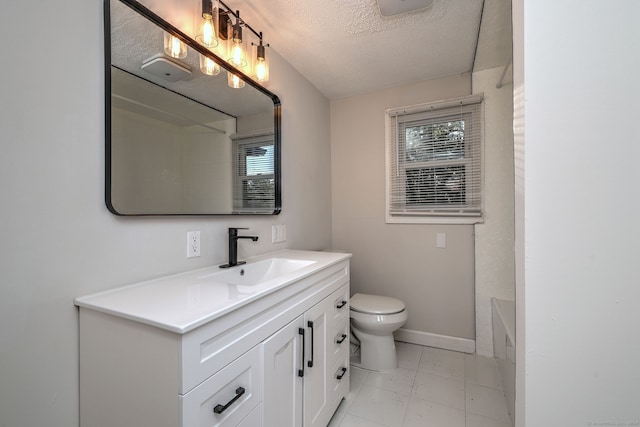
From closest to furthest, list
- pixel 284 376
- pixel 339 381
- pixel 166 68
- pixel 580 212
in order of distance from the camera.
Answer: pixel 580 212
pixel 284 376
pixel 166 68
pixel 339 381

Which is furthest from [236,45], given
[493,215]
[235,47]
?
[493,215]

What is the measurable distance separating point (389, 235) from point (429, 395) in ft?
4.04

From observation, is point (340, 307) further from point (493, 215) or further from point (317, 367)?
point (493, 215)

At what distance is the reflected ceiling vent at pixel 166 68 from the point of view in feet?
3.66

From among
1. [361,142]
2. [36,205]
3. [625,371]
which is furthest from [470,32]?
[36,205]

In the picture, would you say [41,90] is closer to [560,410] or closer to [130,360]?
[130,360]

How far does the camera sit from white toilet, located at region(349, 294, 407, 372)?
1929 mm

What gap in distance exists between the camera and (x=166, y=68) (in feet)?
3.88

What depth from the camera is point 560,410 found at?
67cm

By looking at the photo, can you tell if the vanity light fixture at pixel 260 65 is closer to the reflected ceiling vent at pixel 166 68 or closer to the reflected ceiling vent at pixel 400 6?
the reflected ceiling vent at pixel 166 68

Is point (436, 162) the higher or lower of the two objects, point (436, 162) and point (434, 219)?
the higher

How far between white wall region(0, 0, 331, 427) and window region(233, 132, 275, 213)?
59 cm

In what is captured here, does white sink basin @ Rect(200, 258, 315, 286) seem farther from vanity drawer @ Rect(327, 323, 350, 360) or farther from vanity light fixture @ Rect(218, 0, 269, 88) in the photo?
vanity light fixture @ Rect(218, 0, 269, 88)

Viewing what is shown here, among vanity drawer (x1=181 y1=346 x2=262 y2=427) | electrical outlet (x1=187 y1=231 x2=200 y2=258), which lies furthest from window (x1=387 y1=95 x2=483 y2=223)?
vanity drawer (x1=181 y1=346 x2=262 y2=427)
